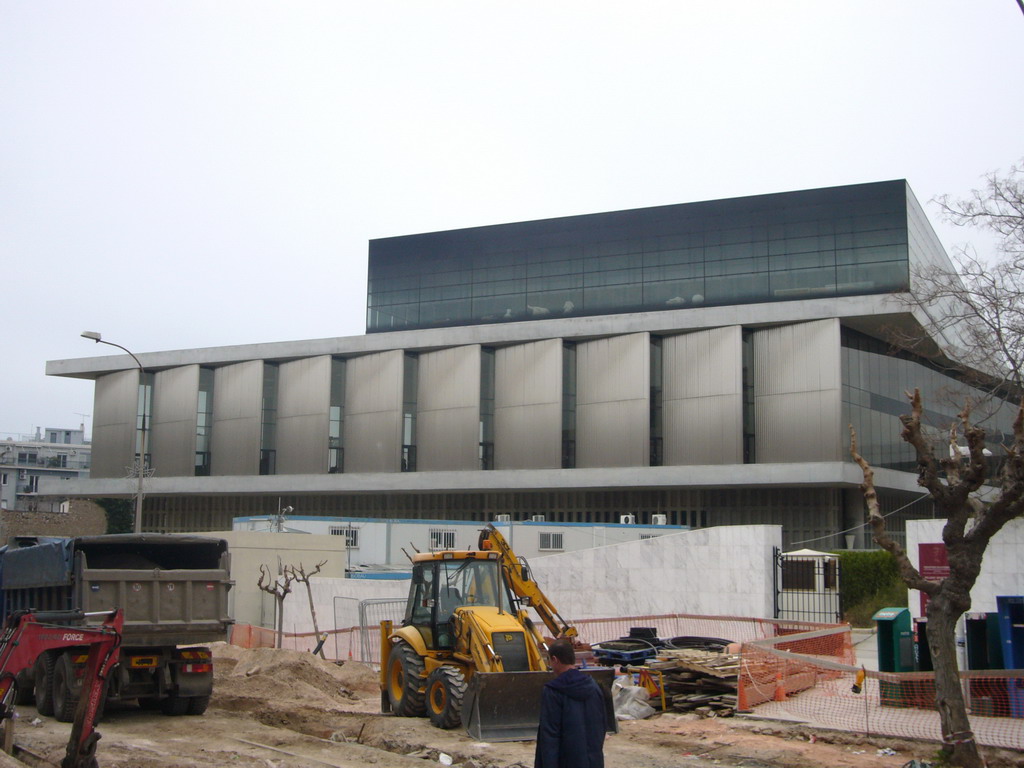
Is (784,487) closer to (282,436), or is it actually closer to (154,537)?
(282,436)

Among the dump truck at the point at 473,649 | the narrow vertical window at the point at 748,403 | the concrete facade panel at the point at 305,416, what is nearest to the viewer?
the dump truck at the point at 473,649

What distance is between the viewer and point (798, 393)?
146ft

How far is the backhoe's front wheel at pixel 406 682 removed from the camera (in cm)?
1653

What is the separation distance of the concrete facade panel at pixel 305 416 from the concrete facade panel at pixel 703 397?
58.8 ft

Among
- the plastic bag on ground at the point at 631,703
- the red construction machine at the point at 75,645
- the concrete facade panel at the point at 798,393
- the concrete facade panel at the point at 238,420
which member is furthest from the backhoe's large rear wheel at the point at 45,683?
the concrete facade panel at the point at 238,420

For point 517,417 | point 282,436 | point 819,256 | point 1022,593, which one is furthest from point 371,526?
point 1022,593

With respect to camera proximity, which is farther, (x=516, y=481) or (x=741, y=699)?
(x=516, y=481)

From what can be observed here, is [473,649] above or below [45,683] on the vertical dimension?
above

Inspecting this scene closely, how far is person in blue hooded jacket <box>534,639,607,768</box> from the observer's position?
25.4 ft

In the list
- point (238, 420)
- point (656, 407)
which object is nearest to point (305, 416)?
point (238, 420)

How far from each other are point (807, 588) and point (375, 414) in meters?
29.6

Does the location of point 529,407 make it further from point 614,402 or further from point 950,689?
point 950,689

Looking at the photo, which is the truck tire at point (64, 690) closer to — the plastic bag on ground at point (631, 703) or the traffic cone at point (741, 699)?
the plastic bag on ground at point (631, 703)

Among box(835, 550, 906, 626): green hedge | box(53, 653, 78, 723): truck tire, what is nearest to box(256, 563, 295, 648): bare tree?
box(53, 653, 78, 723): truck tire
